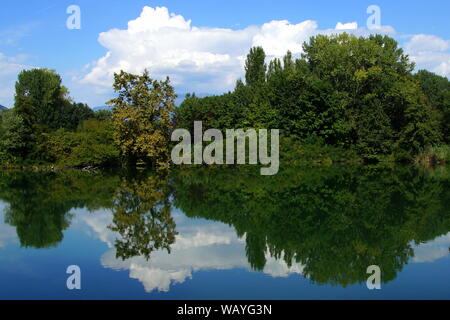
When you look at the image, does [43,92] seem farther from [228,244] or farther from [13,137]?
[228,244]

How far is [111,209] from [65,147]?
20.4 meters

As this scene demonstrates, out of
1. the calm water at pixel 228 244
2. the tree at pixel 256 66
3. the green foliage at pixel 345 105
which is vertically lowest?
the calm water at pixel 228 244

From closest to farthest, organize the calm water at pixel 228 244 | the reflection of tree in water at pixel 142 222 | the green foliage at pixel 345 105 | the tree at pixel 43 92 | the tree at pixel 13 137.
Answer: the calm water at pixel 228 244 < the reflection of tree in water at pixel 142 222 < the tree at pixel 13 137 < the green foliage at pixel 345 105 < the tree at pixel 43 92

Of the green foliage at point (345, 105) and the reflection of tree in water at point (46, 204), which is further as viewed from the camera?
the green foliage at point (345, 105)

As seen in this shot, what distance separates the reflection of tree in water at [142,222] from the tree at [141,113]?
38.4ft

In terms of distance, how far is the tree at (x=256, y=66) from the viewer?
138 feet

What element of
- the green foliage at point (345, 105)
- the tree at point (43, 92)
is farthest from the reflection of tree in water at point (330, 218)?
the tree at point (43, 92)

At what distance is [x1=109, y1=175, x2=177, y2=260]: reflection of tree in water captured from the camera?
8000mm

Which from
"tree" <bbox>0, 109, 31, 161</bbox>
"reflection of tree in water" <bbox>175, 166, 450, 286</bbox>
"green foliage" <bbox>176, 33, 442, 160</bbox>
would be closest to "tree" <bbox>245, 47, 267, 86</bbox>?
"green foliage" <bbox>176, 33, 442, 160</bbox>

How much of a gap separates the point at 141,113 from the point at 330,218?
1894 centimetres

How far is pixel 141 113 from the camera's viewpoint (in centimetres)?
2730

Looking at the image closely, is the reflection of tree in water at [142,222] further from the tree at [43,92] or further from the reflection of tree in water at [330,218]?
the tree at [43,92]
